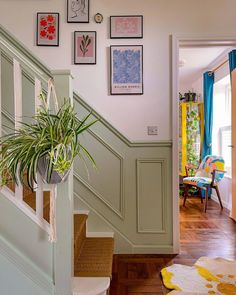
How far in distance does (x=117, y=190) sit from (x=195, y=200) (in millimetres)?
2883

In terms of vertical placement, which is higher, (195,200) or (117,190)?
(117,190)

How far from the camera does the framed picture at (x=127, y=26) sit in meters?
2.51

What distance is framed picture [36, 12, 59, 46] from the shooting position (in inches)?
99.3

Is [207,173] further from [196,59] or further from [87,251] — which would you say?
[87,251]

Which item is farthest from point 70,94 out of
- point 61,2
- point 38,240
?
point 61,2

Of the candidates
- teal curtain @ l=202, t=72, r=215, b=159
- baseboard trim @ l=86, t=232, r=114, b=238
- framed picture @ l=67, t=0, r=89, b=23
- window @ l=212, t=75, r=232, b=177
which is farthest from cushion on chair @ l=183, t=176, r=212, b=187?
framed picture @ l=67, t=0, r=89, b=23

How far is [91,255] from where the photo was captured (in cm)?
193

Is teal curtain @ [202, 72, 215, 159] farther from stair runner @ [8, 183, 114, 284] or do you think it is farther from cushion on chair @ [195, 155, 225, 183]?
stair runner @ [8, 183, 114, 284]

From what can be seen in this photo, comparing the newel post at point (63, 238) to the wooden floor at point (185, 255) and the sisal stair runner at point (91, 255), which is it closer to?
the sisal stair runner at point (91, 255)

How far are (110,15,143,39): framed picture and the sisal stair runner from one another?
182 cm

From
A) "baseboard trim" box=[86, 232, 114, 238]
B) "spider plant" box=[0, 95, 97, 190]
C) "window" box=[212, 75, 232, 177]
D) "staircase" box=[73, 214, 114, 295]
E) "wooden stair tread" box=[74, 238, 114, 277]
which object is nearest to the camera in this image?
"spider plant" box=[0, 95, 97, 190]

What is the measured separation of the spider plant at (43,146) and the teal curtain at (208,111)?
412cm

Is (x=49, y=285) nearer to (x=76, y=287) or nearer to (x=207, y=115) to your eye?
(x=76, y=287)

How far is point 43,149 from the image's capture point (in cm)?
119
